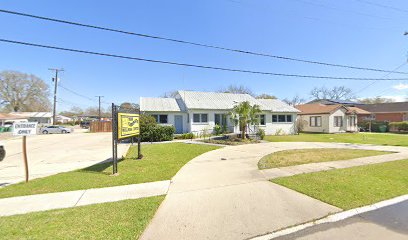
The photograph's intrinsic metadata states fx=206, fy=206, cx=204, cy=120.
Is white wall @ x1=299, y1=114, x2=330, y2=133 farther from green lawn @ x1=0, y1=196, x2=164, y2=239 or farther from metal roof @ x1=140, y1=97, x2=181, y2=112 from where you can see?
green lawn @ x1=0, y1=196, x2=164, y2=239

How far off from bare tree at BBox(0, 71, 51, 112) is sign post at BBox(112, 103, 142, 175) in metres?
70.9

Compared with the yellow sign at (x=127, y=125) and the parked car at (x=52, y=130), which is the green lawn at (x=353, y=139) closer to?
the yellow sign at (x=127, y=125)

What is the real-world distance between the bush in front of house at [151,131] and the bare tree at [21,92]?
64.1 metres

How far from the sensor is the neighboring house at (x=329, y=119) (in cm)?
2734

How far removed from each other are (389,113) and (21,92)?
92234mm

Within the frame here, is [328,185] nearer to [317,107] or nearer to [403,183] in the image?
[403,183]

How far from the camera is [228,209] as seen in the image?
450cm

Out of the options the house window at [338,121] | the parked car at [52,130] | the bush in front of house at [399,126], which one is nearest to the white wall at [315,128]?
the house window at [338,121]

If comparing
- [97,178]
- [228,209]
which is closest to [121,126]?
[97,178]

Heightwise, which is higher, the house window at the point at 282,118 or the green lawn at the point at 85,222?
the house window at the point at 282,118

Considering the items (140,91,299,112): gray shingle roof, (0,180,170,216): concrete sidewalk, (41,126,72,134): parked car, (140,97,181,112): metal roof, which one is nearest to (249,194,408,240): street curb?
(0,180,170,216): concrete sidewalk

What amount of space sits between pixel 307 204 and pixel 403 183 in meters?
4.06

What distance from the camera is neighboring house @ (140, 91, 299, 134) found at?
22.1 m

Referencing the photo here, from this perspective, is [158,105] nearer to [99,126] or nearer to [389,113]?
[99,126]
